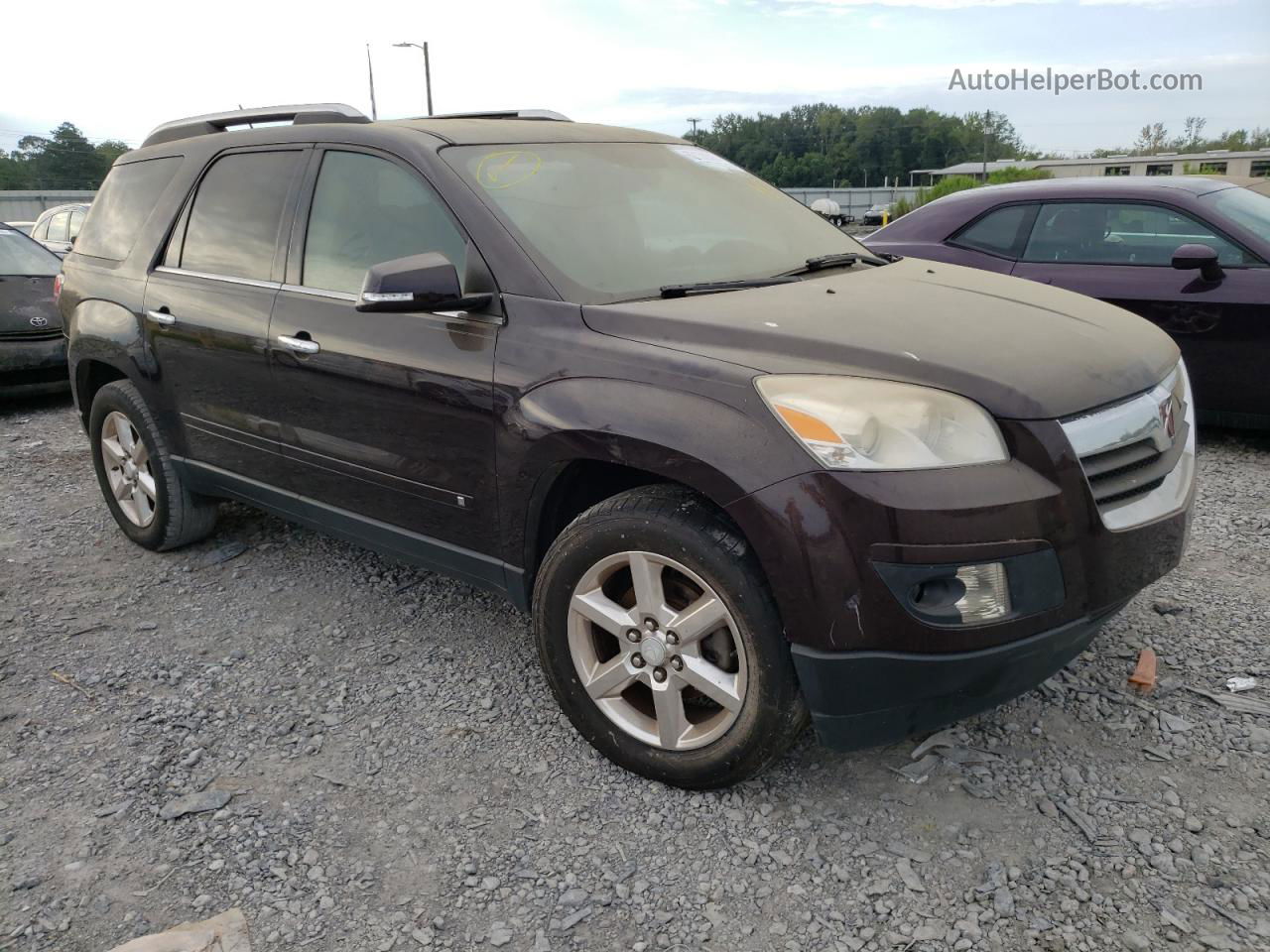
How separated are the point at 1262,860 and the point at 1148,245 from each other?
14.1 feet

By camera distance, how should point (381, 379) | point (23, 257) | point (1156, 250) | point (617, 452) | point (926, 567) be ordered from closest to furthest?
1. point (926, 567)
2. point (617, 452)
3. point (381, 379)
4. point (1156, 250)
5. point (23, 257)

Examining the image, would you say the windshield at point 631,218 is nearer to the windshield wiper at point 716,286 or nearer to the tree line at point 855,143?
the windshield wiper at point 716,286

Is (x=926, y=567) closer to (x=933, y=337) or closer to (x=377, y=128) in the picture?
(x=933, y=337)

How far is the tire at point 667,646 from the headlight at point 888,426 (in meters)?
0.33

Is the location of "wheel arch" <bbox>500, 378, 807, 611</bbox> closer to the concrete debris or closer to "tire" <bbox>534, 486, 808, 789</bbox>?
"tire" <bbox>534, 486, 808, 789</bbox>

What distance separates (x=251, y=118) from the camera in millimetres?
4102

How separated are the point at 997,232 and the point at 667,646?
466cm

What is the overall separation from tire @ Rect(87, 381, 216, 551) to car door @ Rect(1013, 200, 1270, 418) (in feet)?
15.5

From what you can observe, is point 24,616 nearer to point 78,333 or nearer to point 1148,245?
point 78,333

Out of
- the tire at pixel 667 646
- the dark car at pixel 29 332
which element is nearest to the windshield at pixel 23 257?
the dark car at pixel 29 332

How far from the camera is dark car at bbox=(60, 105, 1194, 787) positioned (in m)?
2.21

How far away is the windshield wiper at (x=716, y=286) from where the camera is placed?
283cm

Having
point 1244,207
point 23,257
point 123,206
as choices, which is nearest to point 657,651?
point 123,206

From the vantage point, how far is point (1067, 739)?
2.81 meters
